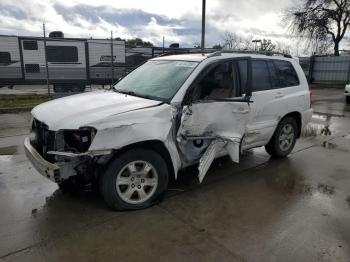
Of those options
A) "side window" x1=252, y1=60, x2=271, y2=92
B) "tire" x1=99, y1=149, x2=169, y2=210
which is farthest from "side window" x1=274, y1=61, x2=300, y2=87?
"tire" x1=99, y1=149, x2=169, y2=210

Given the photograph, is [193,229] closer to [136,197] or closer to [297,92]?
[136,197]

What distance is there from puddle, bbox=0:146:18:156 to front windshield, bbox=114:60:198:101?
269 centimetres

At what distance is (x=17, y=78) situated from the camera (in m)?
17.1

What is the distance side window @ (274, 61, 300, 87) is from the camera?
532cm

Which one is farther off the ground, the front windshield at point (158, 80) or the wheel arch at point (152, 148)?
the front windshield at point (158, 80)

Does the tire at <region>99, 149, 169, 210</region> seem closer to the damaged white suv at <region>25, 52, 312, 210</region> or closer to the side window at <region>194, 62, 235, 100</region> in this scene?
the damaged white suv at <region>25, 52, 312, 210</region>

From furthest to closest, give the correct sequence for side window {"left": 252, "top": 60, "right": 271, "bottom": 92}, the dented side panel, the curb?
the curb → side window {"left": 252, "top": 60, "right": 271, "bottom": 92} → the dented side panel

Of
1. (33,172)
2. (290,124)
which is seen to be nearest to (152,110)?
(33,172)

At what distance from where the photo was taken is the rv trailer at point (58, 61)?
16703mm

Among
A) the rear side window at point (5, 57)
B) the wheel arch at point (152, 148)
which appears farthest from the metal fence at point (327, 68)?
the wheel arch at point (152, 148)

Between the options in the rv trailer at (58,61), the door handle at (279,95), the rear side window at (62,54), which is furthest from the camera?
the rear side window at (62,54)

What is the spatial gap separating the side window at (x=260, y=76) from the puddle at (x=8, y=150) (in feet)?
15.1

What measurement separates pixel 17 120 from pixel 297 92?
303 inches

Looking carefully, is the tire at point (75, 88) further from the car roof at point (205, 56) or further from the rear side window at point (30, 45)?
the car roof at point (205, 56)
